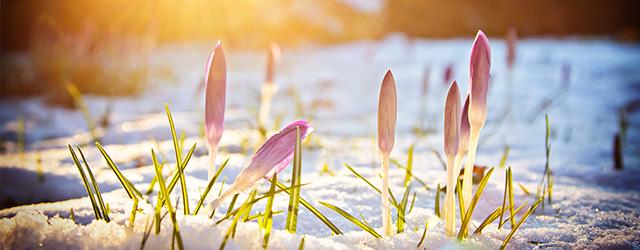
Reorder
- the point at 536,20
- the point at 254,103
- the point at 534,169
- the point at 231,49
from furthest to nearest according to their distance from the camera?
1. the point at 536,20
2. the point at 231,49
3. the point at 254,103
4. the point at 534,169

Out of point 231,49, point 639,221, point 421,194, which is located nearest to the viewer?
point 639,221

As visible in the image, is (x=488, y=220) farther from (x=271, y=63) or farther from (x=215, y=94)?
(x=271, y=63)

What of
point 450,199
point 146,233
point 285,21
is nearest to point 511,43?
point 450,199

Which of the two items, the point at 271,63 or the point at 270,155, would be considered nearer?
the point at 270,155

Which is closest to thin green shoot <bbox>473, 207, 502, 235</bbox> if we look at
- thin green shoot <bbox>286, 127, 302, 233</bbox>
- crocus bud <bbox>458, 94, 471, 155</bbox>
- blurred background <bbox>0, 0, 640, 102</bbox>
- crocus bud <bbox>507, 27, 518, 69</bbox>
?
crocus bud <bbox>458, 94, 471, 155</bbox>

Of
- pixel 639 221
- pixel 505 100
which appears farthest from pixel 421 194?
pixel 505 100

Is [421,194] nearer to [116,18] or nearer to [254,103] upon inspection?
[254,103]

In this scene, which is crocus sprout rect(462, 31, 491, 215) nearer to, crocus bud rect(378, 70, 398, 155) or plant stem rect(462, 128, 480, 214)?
plant stem rect(462, 128, 480, 214)
